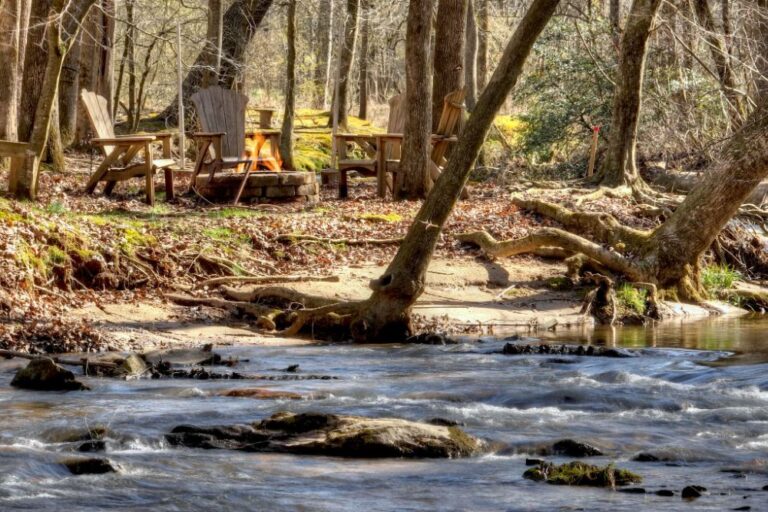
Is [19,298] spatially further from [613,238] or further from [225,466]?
[613,238]

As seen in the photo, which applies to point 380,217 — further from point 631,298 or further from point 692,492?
point 692,492

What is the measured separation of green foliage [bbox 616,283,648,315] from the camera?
40.8ft

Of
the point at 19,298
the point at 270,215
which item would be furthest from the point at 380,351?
the point at 270,215

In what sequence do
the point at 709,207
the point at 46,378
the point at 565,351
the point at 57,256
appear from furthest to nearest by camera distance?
the point at 709,207
the point at 57,256
the point at 565,351
the point at 46,378

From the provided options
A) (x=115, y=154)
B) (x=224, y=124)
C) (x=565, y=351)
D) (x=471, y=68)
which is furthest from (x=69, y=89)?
(x=565, y=351)

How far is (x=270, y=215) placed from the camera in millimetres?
14125

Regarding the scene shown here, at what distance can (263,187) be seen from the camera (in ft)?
51.0

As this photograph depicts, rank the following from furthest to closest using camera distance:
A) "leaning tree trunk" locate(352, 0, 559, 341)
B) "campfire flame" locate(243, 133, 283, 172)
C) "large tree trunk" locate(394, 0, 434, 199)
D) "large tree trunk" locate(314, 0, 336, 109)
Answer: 1. "large tree trunk" locate(314, 0, 336, 109)
2. "campfire flame" locate(243, 133, 283, 172)
3. "large tree trunk" locate(394, 0, 434, 199)
4. "leaning tree trunk" locate(352, 0, 559, 341)

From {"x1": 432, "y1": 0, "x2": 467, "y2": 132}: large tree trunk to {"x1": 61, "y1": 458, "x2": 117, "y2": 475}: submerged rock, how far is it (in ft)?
41.7

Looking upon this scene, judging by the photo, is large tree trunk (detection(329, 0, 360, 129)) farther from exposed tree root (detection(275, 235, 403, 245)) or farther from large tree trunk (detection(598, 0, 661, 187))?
exposed tree root (detection(275, 235, 403, 245))

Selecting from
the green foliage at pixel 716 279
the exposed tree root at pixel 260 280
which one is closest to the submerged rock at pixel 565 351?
the exposed tree root at pixel 260 280

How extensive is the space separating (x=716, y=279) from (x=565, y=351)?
4.28m

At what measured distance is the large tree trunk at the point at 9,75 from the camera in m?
14.8

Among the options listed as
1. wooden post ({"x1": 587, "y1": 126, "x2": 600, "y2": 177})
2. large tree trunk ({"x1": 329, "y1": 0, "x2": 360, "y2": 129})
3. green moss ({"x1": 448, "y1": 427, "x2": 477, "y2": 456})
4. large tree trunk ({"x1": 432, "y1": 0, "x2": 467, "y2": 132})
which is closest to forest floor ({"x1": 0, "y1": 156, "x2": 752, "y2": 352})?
large tree trunk ({"x1": 432, "y1": 0, "x2": 467, "y2": 132})
